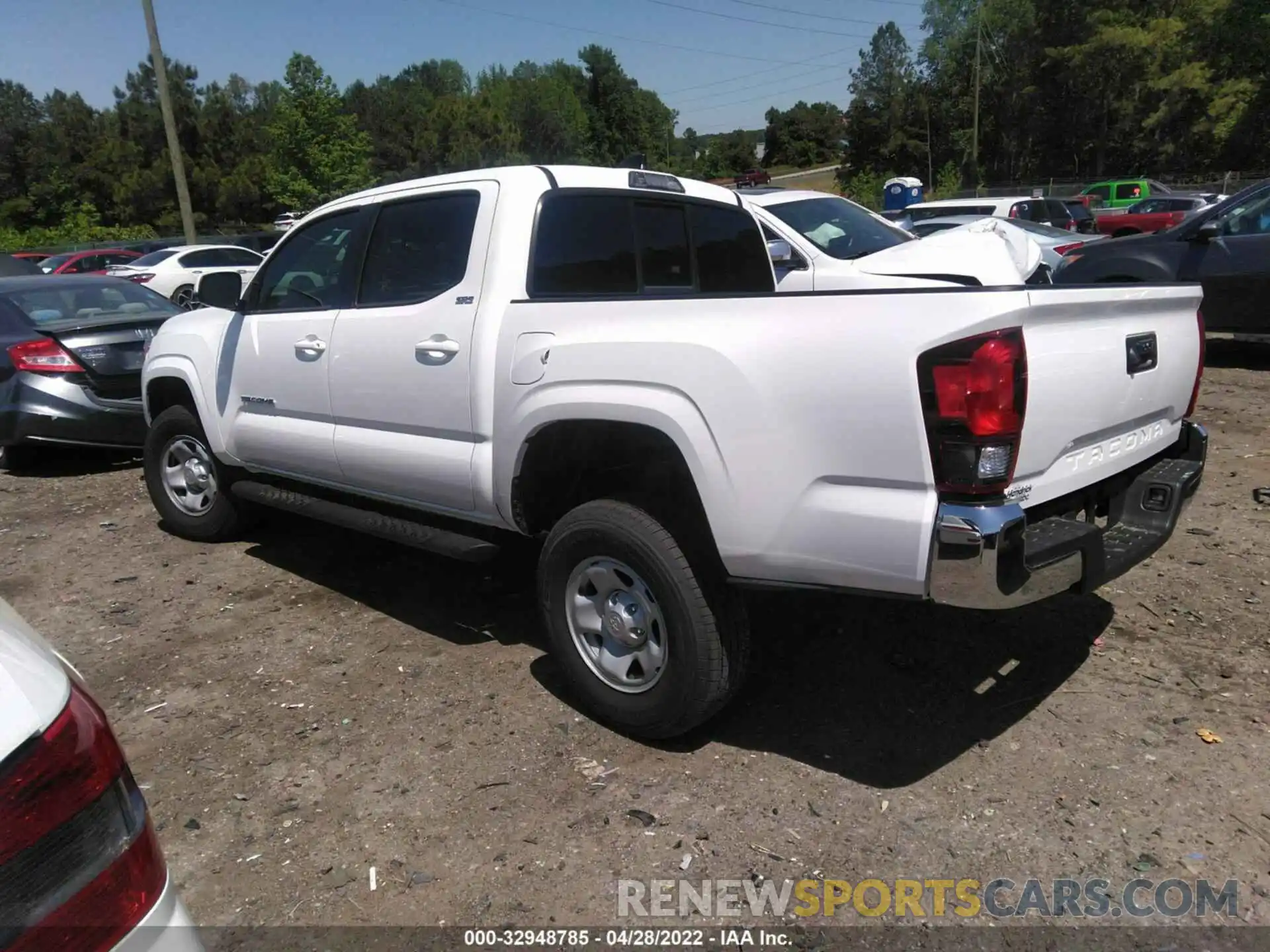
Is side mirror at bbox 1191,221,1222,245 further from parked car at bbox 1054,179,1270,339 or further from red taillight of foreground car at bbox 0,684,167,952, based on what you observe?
red taillight of foreground car at bbox 0,684,167,952

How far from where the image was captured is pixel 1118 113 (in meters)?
57.0

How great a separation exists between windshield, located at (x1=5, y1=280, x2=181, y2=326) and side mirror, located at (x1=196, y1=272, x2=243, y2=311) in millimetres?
3139

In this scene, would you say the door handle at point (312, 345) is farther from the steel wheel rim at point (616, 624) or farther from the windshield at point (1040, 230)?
the windshield at point (1040, 230)

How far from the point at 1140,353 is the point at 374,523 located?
312 centimetres

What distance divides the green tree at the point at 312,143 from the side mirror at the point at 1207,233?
1734 inches

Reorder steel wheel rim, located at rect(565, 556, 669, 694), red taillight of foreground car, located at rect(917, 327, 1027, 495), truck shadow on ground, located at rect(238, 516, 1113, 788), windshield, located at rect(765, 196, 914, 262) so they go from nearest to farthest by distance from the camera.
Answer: red taillight of foreground car, located at rect(917, 327, 1027, 495), steel wheel rim, located at rect(565, 556, 669, 694), truck shadow on ground, located at rect(238, 516, 1113, 788), windshield, located at rect(765, 196, 914, 262)

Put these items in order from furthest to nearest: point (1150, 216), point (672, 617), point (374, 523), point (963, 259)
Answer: point (1150, 216)
point (963, 259)
point (374, 523)
point (672, 617)

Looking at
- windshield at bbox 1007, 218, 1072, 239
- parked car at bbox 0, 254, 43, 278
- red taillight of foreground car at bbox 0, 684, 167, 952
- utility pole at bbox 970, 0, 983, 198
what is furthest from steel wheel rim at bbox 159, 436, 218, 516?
utility pole at bbox 970, 0, 983, 198

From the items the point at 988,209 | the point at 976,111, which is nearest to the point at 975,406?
A: the point at 988,209

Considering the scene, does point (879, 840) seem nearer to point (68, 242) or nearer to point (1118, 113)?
point (68, 242)

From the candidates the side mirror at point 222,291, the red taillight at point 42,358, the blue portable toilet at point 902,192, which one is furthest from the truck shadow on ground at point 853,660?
the blue portable toilet at point 902,192

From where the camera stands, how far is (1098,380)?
2.83m

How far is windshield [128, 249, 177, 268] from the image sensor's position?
2200 cm

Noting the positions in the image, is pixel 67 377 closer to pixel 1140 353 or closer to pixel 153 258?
pixel 1140 353
